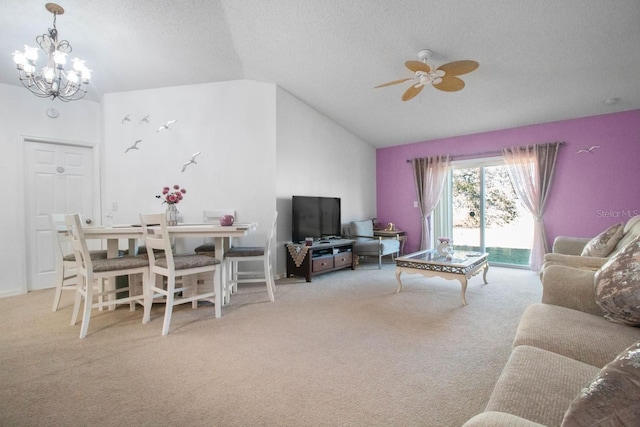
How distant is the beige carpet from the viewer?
1480 millimetres

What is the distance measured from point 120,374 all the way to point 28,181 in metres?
3.45

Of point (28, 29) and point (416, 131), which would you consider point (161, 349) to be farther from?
point (416, 131)

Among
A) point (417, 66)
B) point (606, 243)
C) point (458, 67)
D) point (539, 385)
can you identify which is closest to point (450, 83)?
point (458, 67)

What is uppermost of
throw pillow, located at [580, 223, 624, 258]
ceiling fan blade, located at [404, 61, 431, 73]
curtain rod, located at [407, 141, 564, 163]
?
ceiling fan blade, located at [404, 61, 431, 73]

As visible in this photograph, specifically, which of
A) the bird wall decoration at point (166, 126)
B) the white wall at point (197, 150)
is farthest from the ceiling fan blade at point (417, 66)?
the bird wall decoration at point (166, 126)

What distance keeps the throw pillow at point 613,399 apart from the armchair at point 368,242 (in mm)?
4490

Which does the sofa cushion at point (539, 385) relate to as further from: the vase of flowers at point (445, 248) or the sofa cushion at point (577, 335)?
the vase of flowers at point (445, 248)

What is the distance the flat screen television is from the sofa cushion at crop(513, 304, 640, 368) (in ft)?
10.7

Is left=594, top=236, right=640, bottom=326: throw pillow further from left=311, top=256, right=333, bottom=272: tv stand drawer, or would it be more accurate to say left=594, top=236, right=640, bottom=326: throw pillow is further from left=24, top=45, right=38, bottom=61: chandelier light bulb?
left=24, top=45, right=38, bottom=61: chandelier light bulb

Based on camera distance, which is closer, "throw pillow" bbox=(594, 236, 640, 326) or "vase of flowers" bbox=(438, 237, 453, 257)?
"throw pillow" bbox=(594, 236, 640, 326)

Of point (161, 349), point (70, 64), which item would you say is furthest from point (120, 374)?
point (70, 64)

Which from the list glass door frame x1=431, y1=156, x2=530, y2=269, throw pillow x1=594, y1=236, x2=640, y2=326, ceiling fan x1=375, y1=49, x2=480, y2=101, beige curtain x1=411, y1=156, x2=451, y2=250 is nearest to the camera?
throw pillow x1=594, y1=236, x2=640, y2=326

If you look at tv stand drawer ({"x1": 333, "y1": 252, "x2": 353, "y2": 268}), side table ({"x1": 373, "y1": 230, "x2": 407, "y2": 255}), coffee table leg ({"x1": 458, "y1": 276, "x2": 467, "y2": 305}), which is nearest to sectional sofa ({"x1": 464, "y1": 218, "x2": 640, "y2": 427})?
coffee table leg ({"x1": 458, "y1": 276, "x2": 467, "y2": 305})

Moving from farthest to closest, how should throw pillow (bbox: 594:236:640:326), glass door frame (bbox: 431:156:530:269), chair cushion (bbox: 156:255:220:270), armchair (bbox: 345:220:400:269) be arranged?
glass door frame (bbox: 431:156:530:269) < armchair (bbox: 345:220:400:269) < chair cushion (bbox: 156:255:220:270) < throw pillow (bbox: 594:236:640:326)
